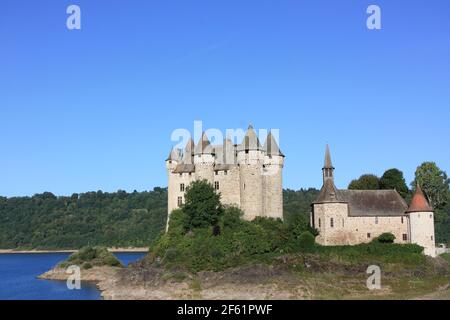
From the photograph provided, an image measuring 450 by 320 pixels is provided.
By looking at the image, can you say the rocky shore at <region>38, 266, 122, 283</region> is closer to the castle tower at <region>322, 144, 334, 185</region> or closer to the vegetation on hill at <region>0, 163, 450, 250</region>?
the castle tower at <region>322, 144, 334, 185</region>

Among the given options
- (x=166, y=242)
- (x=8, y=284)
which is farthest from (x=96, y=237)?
(x=166, y=242)

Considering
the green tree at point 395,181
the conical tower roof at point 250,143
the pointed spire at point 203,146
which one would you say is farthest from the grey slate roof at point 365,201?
the pointed spire at point 203,146

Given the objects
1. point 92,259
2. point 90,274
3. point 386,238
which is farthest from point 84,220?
point 386,238

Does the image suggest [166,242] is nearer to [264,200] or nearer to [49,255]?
[264,200]

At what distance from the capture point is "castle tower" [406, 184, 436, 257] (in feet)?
173

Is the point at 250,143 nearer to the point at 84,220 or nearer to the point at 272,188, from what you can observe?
the point at 272,188

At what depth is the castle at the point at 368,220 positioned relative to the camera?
174 feet

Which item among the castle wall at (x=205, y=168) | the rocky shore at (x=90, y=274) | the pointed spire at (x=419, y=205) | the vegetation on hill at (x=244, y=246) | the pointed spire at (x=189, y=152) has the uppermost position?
the pointed spire at (x=189, y=152)

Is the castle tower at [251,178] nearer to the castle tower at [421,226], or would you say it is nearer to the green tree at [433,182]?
the castle tower at [421,226]

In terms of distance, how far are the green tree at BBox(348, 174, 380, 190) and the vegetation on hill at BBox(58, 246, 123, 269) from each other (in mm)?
35059

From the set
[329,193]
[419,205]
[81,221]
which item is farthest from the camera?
[81,221]

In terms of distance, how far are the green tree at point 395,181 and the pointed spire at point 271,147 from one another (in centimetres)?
1169

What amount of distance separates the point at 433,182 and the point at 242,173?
26.6 metres

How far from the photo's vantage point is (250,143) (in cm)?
5703
